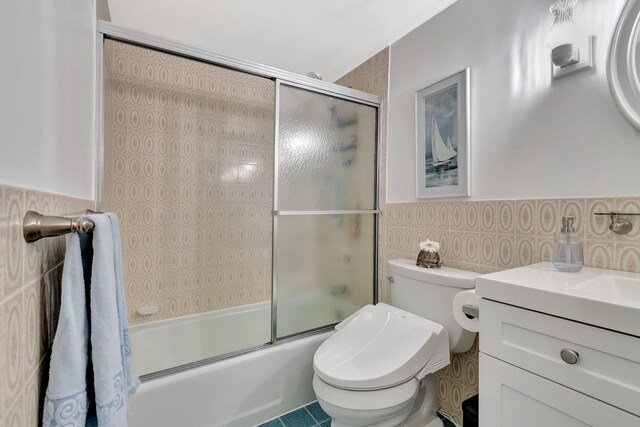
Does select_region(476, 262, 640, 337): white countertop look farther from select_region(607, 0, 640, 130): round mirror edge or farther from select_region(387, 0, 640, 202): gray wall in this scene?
select_region(607, 0, 640, 130): round mirror edge

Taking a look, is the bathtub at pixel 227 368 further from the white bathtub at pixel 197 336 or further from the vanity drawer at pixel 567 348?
the vanity drawer at pixel 567 348

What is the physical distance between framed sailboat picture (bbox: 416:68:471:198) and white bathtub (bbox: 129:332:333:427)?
113 cm

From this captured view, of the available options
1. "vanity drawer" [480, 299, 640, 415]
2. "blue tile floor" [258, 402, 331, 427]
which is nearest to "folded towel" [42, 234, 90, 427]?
"vanity drawer" [480, 299, 640, 415]

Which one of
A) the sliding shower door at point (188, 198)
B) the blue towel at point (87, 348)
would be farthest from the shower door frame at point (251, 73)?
the blue towel at point (87, 348)

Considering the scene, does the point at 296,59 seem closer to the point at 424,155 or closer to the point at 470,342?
the point at 424,155

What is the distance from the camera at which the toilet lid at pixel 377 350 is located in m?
1.12

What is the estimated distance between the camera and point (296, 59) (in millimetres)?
2094

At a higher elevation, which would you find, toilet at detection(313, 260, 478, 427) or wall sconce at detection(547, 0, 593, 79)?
wall sconce at detection(547, 0, 593, 79)

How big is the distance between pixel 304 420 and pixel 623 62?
2070 mm

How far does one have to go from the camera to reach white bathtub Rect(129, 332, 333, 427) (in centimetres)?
127

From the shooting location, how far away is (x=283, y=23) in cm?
169

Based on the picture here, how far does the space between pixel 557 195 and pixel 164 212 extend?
2.17m

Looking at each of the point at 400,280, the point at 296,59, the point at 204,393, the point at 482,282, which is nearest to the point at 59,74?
the point at 482,282

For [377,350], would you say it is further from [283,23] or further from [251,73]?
[283,23]
